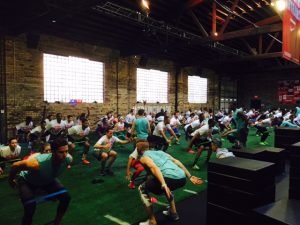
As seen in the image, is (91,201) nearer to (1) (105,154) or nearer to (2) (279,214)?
(1) (105,154)

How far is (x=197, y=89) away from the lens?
773 inches

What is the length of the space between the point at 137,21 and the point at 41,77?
4557mm

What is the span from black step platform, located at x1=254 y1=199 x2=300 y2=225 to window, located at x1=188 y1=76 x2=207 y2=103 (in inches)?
630

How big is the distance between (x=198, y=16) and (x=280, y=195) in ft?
27.6

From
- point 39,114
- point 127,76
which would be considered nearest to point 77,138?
point 39,114

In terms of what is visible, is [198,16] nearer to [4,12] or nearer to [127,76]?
[127,76]

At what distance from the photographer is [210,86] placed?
68.9 feet

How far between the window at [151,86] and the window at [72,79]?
9.00 ft

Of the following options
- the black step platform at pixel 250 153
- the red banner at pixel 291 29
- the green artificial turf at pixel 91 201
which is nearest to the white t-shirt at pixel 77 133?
the green artificial turf at pixel 91 201

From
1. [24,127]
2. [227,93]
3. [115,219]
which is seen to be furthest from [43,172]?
[227,93]

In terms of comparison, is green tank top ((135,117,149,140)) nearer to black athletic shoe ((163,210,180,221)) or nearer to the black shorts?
black athletic shoe ((163,210,180,221))

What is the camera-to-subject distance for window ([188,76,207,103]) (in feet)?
62.0

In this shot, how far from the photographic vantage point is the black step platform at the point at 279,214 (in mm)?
2418

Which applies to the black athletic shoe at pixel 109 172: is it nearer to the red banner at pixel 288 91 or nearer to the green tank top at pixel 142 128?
the green tank top at pixel 142 128
